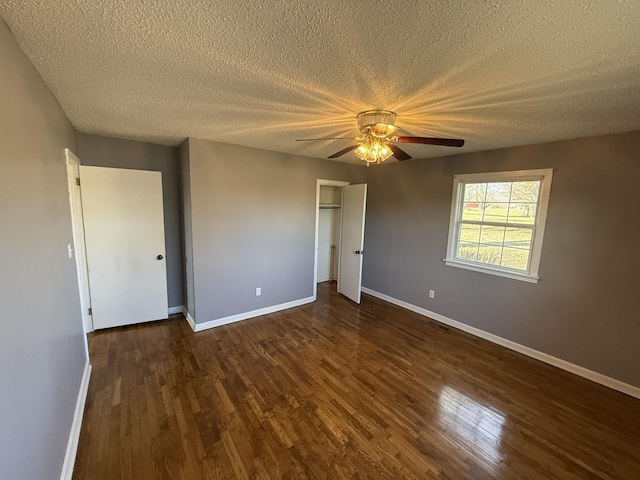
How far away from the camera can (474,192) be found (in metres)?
3.50

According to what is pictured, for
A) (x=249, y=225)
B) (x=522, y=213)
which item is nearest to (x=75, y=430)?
(x=249, y=225)

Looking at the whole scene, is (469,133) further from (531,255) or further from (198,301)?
(198,301)

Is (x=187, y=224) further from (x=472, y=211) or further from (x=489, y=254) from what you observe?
(x=489, y=254)

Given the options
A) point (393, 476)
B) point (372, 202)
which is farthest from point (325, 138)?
Result: point (393, 476)

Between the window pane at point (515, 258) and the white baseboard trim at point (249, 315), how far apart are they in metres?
2.74

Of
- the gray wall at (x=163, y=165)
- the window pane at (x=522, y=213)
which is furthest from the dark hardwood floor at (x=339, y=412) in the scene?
the window pane at (x=522, y=213)

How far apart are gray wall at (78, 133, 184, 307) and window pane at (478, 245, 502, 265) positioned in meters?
4.04

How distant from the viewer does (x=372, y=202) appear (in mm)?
4730

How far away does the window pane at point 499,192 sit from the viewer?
319cm

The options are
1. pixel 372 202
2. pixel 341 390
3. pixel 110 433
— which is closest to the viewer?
pixel 110 433

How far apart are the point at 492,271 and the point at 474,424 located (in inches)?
72.7

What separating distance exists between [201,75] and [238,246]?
2.32 m

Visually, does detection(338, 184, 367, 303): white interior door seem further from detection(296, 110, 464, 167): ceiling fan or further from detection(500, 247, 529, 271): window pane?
detection(296, 110, 464, 167): ceiling fan

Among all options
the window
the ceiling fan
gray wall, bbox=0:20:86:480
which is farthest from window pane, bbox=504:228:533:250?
gray wall, bbox=0:20:86:480
